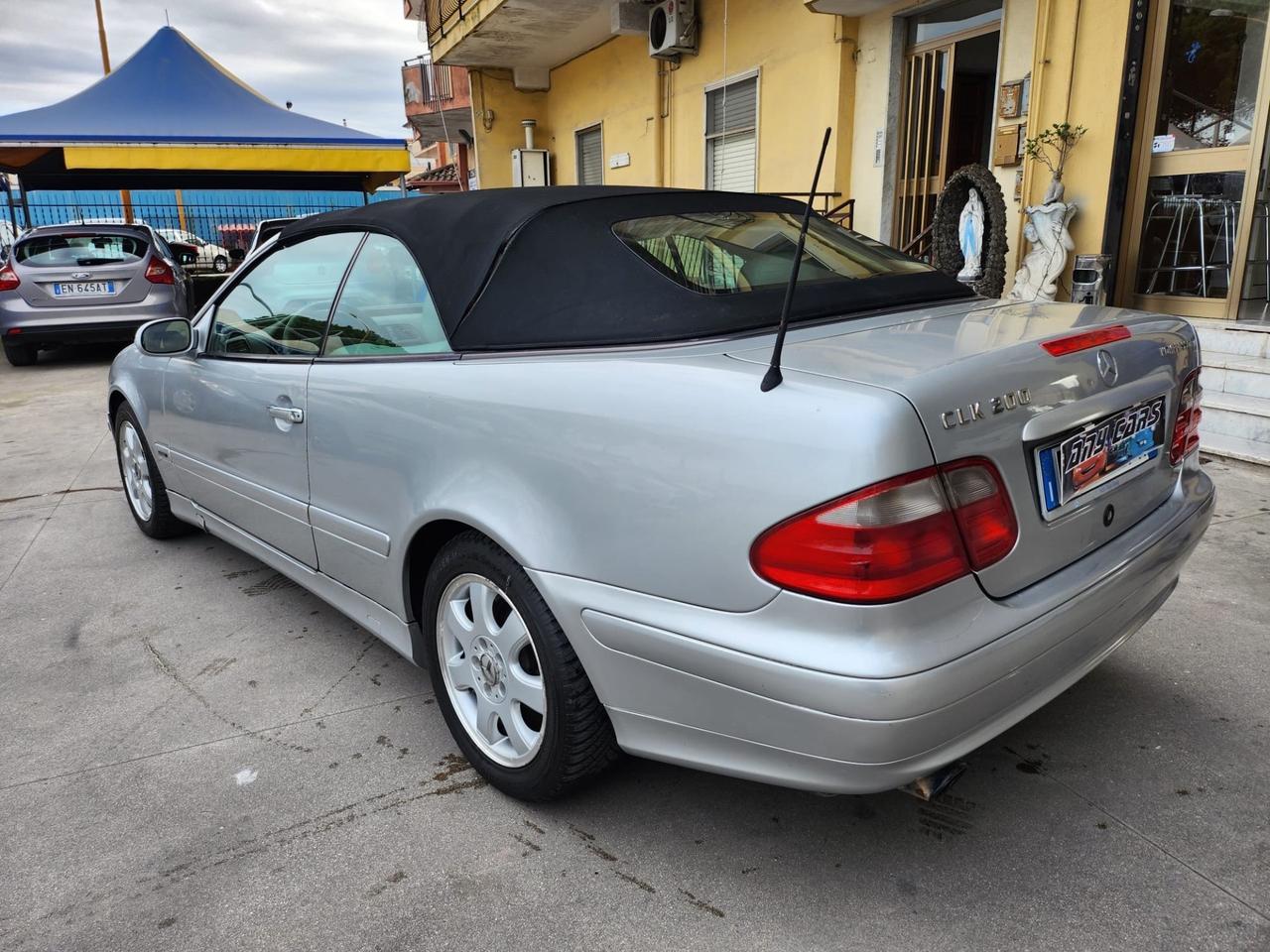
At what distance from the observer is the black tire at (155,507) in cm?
405

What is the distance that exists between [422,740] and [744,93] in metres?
9.13

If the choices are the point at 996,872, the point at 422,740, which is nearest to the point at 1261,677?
the point at 996,872

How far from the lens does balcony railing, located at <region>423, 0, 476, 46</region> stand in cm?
1218

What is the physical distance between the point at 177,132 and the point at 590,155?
243 inches

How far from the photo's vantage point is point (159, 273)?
9961mm

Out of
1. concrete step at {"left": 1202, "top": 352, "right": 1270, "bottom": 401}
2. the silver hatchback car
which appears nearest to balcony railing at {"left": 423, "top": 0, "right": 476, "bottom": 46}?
the silver hatchback car

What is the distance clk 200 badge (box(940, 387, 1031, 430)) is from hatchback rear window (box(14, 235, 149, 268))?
34.3 ft

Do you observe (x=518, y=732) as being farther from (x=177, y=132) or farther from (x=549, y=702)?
(x=177, y=132)

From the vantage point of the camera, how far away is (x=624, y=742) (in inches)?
75.6

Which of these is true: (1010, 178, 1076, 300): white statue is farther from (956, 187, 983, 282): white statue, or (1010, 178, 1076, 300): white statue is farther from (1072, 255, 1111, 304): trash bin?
(956, 187, 983, 282): white statue

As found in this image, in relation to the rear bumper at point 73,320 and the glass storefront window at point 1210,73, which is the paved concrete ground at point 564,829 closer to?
the glass storefront window at point 1210,73

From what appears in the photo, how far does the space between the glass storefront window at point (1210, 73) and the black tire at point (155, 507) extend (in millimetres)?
6751

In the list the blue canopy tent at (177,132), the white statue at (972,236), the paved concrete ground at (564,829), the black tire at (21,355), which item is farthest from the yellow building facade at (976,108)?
the black tire at (21,355)

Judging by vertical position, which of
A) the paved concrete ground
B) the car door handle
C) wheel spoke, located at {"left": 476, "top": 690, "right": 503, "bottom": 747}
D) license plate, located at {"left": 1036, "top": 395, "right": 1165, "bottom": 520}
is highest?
license plate, located at {"left": 1036, "top": 395, "right": 1165, "bottom": 520}
